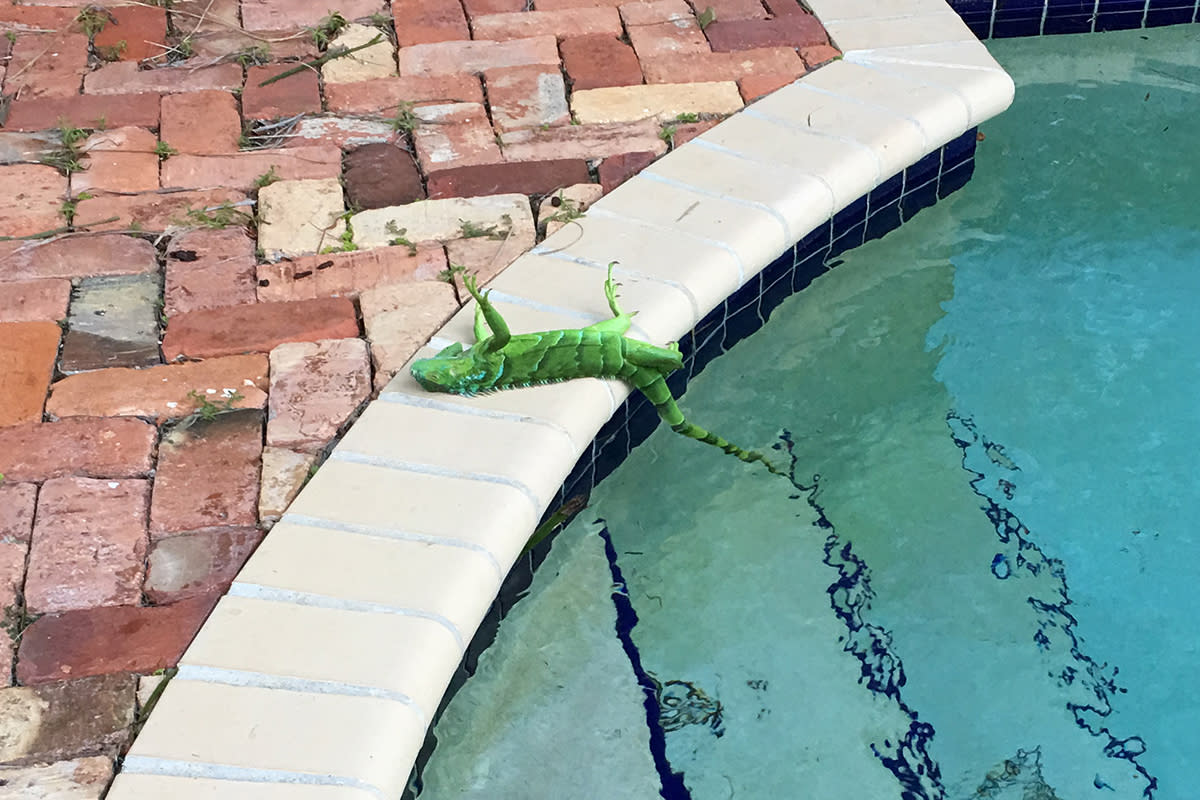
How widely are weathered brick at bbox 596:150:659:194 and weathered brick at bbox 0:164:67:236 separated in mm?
1425

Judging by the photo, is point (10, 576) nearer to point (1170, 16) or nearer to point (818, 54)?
point (818, 54)

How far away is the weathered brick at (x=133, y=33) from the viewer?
3.79 metres

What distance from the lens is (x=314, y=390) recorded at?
274cm

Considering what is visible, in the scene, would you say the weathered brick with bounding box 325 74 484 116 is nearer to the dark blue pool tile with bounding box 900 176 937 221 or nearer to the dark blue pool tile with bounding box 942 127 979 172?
the dark blue pool tile with bounding box 900 176 937 221

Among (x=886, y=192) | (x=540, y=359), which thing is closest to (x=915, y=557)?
(x=540, y=359)

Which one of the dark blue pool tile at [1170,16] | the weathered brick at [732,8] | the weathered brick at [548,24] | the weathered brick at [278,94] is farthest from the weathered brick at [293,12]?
the dark blue pool tile at [1170,16]

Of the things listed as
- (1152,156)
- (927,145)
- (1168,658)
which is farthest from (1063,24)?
(1168,658)

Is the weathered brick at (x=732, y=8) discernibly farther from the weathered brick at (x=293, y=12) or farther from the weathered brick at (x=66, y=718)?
the weathered brick at (x=66, y=718)

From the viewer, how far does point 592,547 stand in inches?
112

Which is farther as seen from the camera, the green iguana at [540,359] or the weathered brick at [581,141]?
the weathered brick at [581,141]

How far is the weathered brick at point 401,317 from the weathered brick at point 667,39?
4.10 feet

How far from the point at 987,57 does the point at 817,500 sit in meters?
1.66

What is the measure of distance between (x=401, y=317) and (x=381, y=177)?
0.59m

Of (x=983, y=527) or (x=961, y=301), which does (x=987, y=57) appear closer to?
(x=961, y=301)
